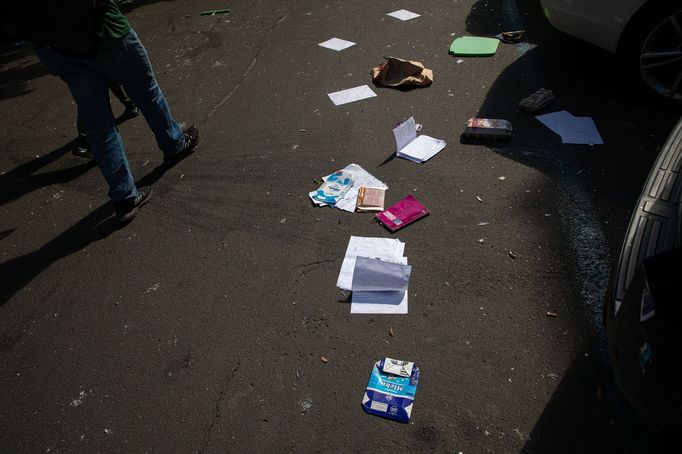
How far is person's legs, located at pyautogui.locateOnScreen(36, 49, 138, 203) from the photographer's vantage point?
314cm

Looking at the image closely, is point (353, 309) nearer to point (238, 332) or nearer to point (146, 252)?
point (238, 332)

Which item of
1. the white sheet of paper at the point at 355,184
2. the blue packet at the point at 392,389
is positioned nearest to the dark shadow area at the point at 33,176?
the white sheet of paper at the point at 355,184

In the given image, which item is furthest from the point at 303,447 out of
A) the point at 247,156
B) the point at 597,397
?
the point at 247,156

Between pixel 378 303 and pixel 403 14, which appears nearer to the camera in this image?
pixel 378 303

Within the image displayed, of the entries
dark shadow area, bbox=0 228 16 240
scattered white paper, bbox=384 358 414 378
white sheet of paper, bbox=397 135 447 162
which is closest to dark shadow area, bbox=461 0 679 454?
white sheet of paper, bbox=397 135 447 162

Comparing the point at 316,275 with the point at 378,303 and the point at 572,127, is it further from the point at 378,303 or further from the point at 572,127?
the point at 572,127

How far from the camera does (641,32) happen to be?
136 inches

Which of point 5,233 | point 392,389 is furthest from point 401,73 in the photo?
point 5,233

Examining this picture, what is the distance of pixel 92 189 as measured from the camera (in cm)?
396

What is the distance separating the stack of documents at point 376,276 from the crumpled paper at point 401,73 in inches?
90.8

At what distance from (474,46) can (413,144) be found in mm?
2118

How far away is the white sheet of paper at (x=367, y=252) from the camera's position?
Answer: 275cm

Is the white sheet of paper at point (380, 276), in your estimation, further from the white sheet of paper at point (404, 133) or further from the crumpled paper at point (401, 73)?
the crumpled paper at point (401, 73)

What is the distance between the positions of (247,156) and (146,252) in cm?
128
